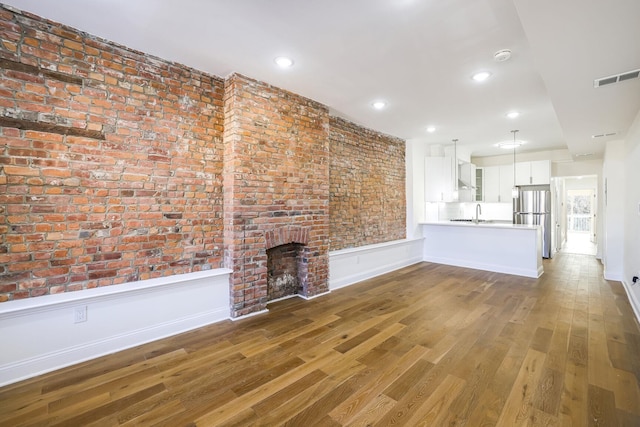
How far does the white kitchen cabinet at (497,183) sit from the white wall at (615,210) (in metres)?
2.20

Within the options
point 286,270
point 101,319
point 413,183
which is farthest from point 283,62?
point 413,183

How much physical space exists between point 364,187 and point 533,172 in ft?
15.8

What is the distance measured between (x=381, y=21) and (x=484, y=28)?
861mm

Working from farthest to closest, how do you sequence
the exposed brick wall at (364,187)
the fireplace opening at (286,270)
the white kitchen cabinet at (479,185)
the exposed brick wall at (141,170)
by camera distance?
the white kitchen cabinet at (479,185) → the exposed brick wall at (364,187) → the fireplace opening at (286,270) → the exposed brick wall at (141,170)

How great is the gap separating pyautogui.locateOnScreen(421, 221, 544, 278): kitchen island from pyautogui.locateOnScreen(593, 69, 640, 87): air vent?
3059 mm

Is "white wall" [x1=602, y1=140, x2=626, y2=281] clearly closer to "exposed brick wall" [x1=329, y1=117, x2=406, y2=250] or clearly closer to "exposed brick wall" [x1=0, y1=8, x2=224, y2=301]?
"exposed brick wall" [x1=329, y1=117, x2=406, y2=250]

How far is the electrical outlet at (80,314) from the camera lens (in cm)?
227

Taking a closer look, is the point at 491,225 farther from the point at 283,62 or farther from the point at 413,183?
the point at 283,62

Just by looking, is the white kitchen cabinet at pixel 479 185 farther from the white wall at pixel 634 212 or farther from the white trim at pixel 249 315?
the white trim at pixel 249 315

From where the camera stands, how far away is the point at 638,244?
3324 millimetres

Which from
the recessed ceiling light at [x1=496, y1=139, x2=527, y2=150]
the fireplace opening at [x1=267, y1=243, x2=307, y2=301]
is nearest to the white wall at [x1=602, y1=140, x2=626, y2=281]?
the recessed ceiling light at [x1=496, y1=139, x2=527, y2=150]

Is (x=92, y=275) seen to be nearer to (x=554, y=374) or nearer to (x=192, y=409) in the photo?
(x=192, y=409)

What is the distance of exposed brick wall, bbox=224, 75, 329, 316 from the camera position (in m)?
3.13

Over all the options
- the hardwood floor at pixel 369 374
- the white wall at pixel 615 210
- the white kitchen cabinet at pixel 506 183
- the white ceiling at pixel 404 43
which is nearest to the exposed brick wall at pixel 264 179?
the white ceiling at pixel 404 43
